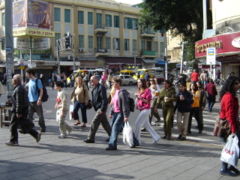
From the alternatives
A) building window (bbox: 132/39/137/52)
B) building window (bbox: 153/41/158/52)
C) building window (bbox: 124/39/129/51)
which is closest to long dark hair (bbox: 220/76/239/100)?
building window (bbox: 124/39/129/51)

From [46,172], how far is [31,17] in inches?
771

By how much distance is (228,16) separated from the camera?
2053 cm

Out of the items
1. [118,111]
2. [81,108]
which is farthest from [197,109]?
[81,108]

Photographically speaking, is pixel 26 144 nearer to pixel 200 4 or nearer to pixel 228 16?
pixel 228 16

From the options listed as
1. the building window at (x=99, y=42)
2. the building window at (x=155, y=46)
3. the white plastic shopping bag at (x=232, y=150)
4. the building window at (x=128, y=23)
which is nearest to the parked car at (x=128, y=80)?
the building window at (x=99, y=42)

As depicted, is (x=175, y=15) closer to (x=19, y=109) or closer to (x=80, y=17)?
(x=80, y=17)

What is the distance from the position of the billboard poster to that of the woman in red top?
18938mm

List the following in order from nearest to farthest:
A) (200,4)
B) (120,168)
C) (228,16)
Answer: (120,168)
(228,16)
(200,4)

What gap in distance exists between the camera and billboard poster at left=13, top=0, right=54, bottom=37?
23.2m

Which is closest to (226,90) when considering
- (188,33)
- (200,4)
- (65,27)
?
(200,4)

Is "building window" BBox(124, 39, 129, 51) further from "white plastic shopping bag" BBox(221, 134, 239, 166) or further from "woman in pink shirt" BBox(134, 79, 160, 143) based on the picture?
"white plastic shopping bag" BBox(221, 134, 239, 166)

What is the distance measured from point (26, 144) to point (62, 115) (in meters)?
1.17

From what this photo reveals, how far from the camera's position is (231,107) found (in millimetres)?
5602

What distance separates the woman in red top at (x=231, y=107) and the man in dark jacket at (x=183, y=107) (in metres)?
2.99
